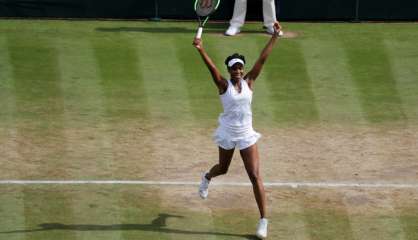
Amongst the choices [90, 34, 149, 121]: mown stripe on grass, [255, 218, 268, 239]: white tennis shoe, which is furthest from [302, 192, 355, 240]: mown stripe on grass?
[90, 34, 149, 121]: mown stripe on grass

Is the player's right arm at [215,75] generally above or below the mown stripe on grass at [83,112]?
above

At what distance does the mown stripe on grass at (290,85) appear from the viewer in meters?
17.3

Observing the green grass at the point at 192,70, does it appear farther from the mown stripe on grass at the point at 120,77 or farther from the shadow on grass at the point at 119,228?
the shadow on grass at the point at 119,228

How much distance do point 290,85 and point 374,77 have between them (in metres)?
1.71

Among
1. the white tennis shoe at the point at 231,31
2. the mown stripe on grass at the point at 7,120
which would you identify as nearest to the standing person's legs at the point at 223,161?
the mown stripe on grass at the point at 7,120

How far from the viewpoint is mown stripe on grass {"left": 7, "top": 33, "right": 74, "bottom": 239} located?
1302cm

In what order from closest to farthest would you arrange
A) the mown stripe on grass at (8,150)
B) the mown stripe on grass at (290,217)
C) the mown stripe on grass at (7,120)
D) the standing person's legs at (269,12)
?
the mown stripe on grass at (290,217) → the mown stripe on grass at (8,150) → the mown stripe on grass at (7,120) → the standing person's legs at (269,12)

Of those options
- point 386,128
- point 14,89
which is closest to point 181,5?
point 14,89

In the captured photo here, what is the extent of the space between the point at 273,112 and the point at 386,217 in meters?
5.03

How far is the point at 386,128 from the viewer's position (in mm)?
16578

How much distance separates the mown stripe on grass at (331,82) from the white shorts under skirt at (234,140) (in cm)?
505

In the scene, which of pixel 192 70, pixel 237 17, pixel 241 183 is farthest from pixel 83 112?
pixel 237 17

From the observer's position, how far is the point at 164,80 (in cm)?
1902

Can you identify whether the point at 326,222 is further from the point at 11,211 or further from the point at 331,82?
the point at 331,82
